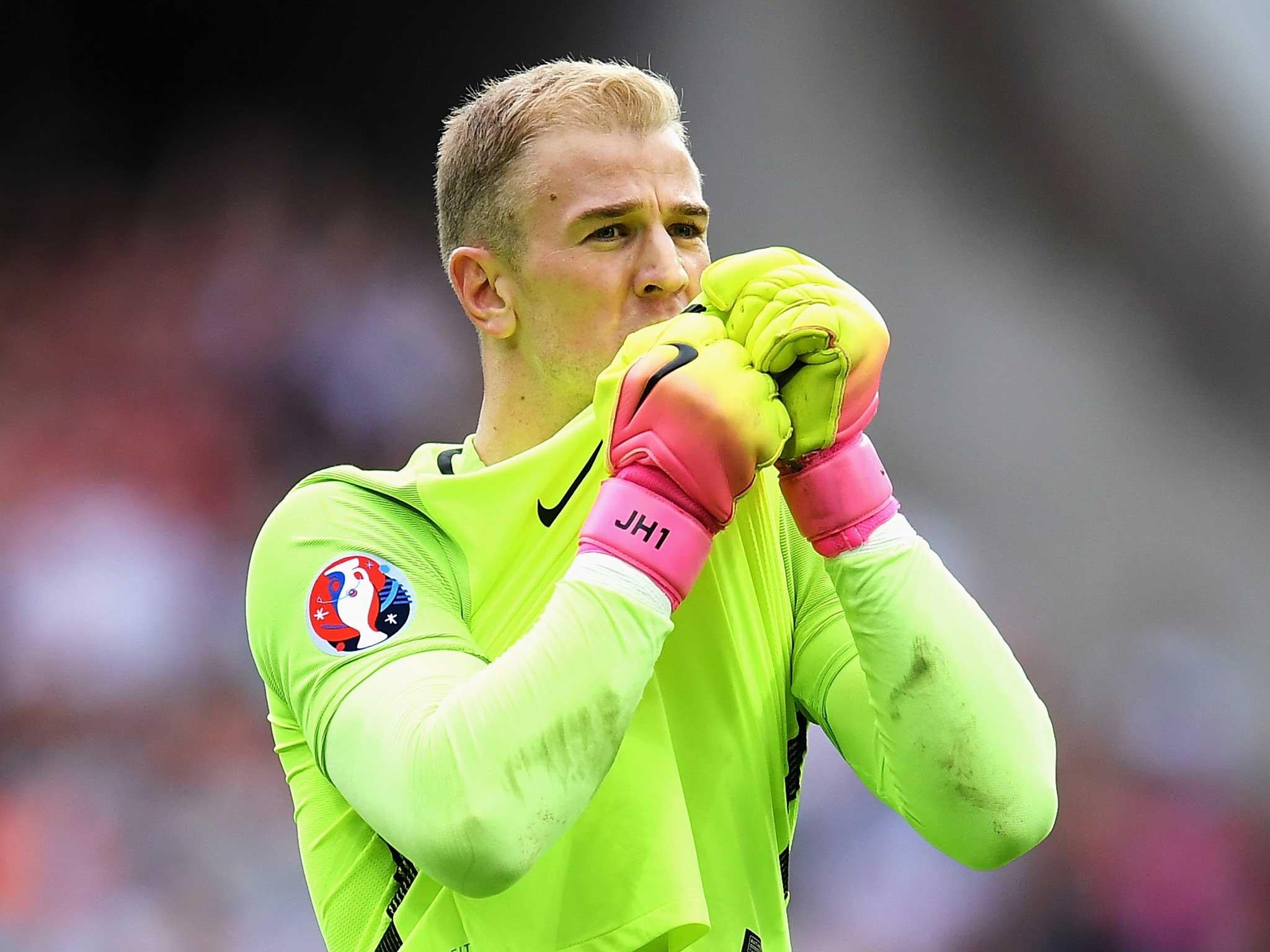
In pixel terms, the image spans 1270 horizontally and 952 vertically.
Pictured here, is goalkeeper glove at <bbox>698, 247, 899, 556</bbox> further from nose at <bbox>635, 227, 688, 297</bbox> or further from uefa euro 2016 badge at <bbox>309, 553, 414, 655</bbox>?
uefa euro 2016 badge at <bbox>309, 553, 414, 655</bbox>

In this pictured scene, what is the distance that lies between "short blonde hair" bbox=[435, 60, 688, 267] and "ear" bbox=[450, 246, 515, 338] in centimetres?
2

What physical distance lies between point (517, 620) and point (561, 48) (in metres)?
3.31

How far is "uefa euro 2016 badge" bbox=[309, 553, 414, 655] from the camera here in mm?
1686

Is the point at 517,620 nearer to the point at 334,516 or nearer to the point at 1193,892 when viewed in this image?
the point at 334,516

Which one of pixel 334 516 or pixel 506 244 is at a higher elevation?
pixel 506 244

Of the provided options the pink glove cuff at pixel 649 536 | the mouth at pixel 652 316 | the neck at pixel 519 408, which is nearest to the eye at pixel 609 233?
the mouth at pixel 652 316

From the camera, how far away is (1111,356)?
4730mm

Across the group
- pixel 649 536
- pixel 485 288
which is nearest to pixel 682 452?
pixel 649 536

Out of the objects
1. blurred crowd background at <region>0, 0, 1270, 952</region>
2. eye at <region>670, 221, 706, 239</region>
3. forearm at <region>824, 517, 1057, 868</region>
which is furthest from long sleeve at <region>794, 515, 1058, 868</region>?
blurred crowd background at <region>0, 0, 1270, 952</region>

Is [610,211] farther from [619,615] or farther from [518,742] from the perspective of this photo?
[518,742]

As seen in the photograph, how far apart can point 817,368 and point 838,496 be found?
17 cm

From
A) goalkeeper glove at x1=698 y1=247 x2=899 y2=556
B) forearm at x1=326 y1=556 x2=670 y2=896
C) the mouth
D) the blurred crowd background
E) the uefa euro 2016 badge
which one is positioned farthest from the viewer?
the blurred crowd background

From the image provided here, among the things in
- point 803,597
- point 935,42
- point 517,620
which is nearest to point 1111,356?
point 935,42

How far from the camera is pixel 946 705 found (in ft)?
5.29
